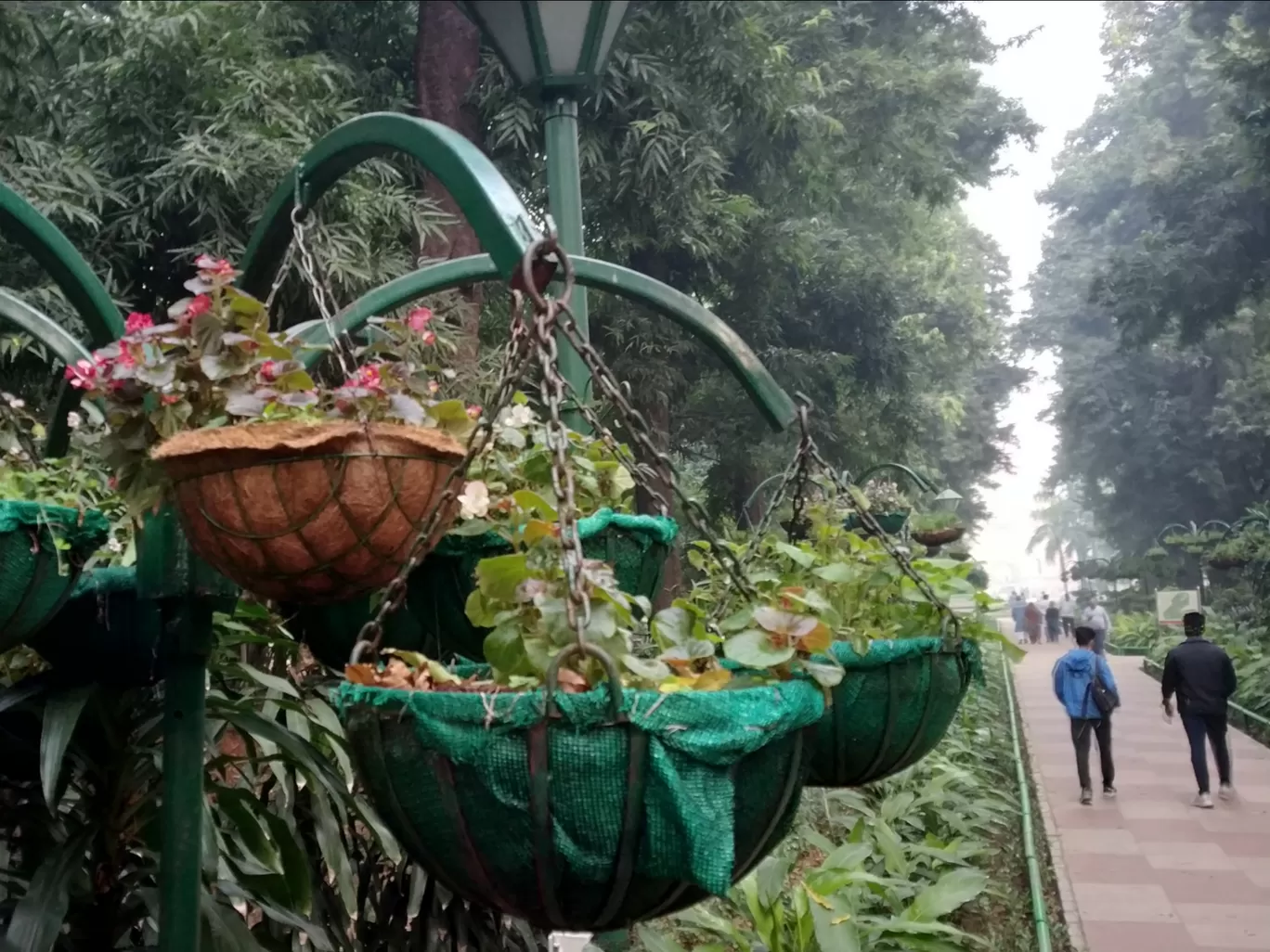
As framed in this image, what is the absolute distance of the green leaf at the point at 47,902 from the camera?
1.65m

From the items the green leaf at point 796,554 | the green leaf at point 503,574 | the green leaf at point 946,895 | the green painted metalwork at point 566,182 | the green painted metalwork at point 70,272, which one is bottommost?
the green leaf at point 946,895

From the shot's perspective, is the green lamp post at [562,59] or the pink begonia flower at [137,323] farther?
the green lamp post at [562,59]

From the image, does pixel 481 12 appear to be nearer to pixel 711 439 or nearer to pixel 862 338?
pixel 711 439

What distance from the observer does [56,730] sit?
1.71 m

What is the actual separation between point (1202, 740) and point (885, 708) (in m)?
6.31

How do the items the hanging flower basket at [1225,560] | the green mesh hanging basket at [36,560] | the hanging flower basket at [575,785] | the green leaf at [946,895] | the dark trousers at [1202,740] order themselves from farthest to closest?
1. the hanging flower basket at [1225,560]
2. the dark trousers at [1202,740]
3. the green leaf at [946,895]
4. the green mesh hanging basket at [36,560]
5. the hanging flower basket at [575,785]

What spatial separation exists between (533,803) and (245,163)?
5.79 meters

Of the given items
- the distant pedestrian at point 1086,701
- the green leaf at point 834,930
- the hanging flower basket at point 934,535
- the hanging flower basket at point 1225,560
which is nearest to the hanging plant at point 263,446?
the green leaf at point 834,930

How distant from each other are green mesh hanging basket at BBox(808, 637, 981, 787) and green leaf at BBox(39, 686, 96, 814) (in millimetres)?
1164

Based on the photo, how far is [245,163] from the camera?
5.88 metres

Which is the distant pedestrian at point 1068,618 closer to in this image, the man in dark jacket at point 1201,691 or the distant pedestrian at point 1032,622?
the distant pedestrian at point 1032,622

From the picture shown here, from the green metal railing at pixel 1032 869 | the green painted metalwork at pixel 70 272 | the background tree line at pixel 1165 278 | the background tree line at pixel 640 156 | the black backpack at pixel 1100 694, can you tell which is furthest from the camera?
the background tree line at pixel 1165 278

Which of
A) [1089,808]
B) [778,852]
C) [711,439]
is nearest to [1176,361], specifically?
[711,439]

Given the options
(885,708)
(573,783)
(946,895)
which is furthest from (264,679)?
(946,895)
